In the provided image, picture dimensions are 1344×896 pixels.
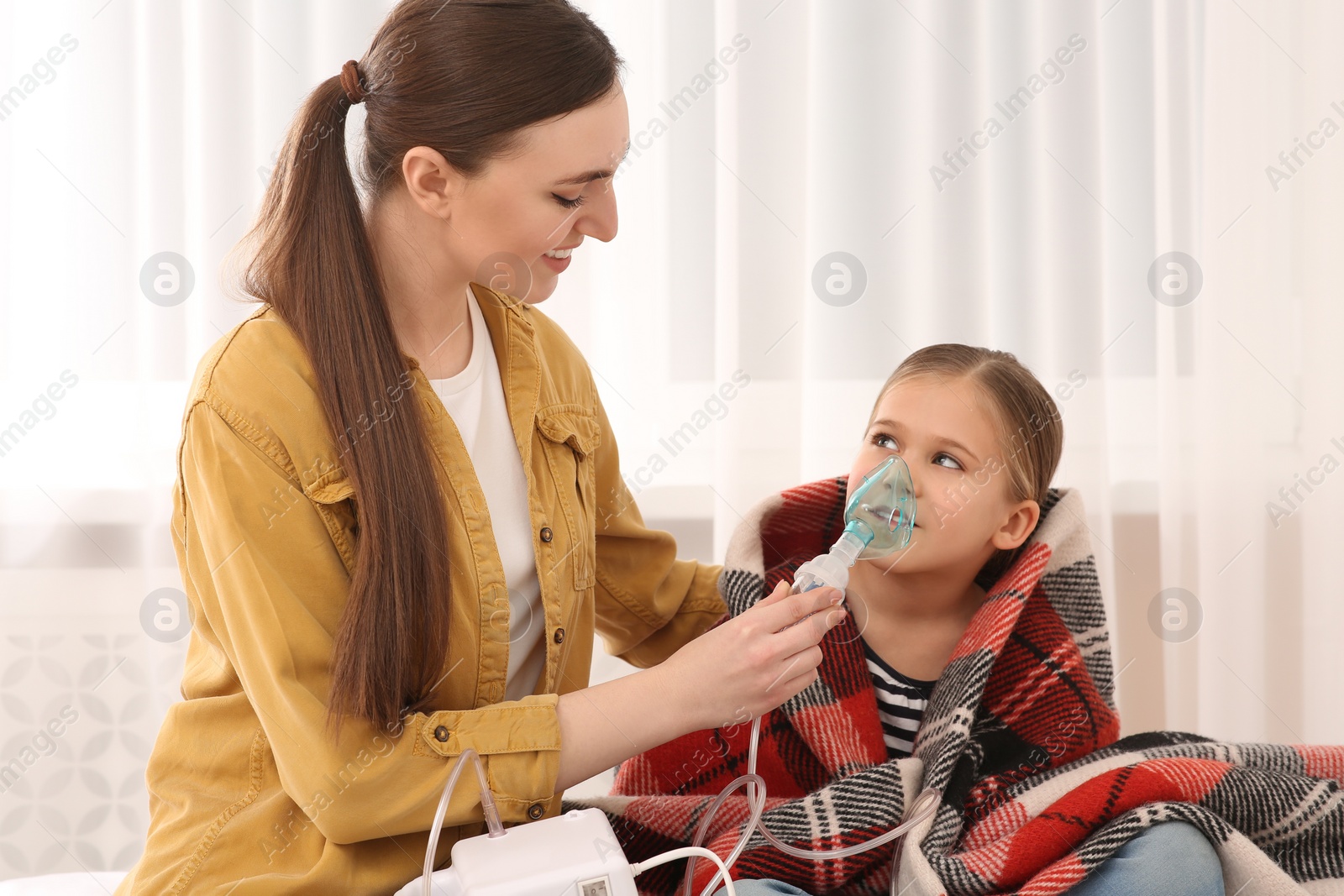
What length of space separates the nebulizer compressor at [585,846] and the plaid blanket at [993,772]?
23 millimetres

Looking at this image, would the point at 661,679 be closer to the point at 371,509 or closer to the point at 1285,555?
the point at 371,509

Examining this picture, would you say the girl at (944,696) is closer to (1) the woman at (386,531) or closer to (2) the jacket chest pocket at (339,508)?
(1) the woman at (386,531)

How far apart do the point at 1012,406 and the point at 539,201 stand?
2.10 ft

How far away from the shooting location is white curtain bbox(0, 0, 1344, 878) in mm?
1835

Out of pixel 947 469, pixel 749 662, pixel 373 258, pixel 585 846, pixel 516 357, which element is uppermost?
pixel 373 258

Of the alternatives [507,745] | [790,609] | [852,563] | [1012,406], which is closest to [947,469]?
[1012,406]

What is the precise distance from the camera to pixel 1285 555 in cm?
199

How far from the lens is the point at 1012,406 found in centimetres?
132

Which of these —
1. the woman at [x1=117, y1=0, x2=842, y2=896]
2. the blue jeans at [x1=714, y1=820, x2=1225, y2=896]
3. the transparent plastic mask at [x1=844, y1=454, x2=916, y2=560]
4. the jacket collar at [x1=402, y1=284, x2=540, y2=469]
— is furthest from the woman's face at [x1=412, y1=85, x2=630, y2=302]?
the blue jeans at [x1=714, y1=820, x2=1225, y2=896]

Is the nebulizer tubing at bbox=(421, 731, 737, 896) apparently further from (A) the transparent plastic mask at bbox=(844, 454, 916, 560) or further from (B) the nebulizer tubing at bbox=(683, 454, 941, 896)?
(A) the transparent plastic mask at bbox=(844, 454, 916, 560)

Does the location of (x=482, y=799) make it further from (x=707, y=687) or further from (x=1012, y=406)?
(x=1012, y=406)

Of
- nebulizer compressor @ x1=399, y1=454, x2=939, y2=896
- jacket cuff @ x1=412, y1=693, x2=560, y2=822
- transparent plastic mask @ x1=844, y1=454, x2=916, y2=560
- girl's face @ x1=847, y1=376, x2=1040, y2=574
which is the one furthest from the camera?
girl's face @ x1=847, y1=376, x2=1040, y2=574

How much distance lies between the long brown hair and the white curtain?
80 centimetres

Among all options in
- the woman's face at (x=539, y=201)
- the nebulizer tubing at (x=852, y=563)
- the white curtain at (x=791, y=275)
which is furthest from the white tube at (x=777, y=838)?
the white curtain at (x=791, y=275)
